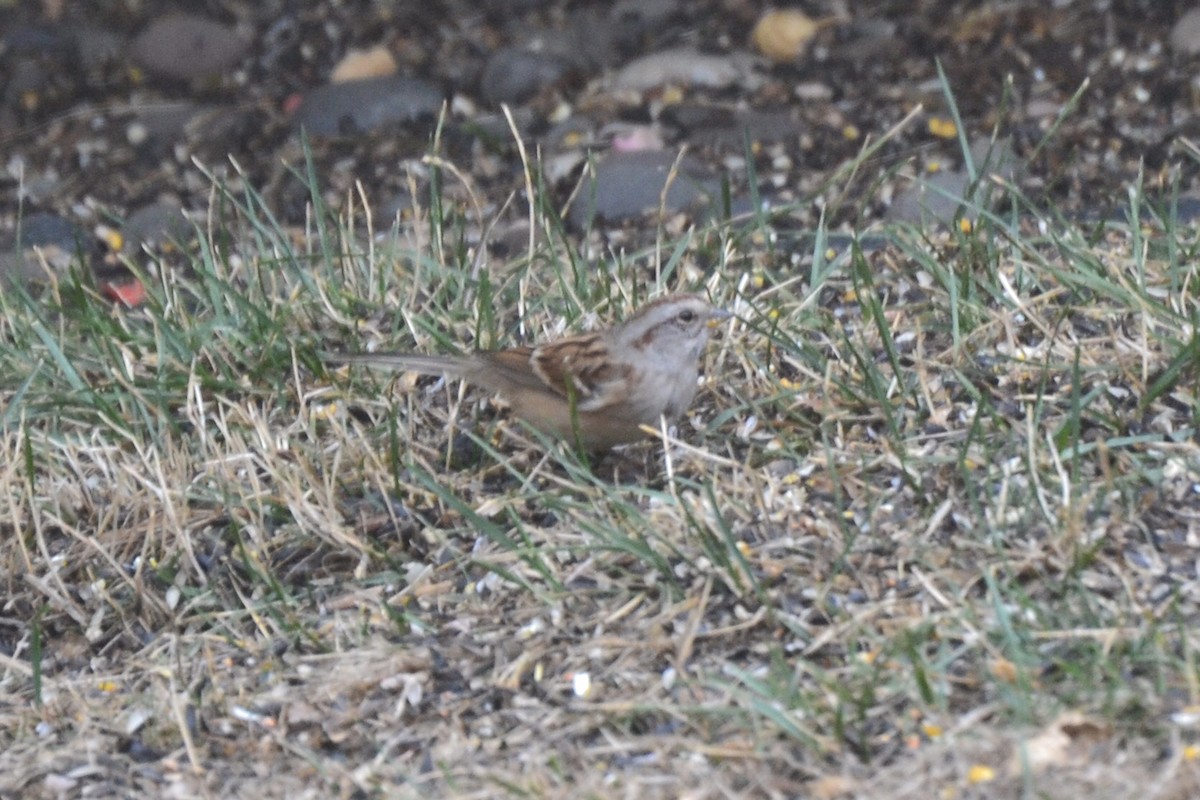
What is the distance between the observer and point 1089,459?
4.20 meters

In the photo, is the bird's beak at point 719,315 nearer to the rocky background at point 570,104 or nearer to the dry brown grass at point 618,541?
the dry brown grass at point 618,541

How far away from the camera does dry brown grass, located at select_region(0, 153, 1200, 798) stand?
3.50 m

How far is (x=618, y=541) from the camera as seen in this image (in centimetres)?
402

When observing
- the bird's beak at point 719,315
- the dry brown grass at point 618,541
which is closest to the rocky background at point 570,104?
the dry brown grass at point 618,541

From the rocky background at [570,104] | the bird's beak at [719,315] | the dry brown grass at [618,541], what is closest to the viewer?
the dry brown grass at [618,541]

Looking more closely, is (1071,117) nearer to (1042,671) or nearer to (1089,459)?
(1089,459)

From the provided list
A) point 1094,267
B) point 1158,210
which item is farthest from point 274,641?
point 1158,210

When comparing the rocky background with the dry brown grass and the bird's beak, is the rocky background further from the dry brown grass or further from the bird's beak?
the bird's beak

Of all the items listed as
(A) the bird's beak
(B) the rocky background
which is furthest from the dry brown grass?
(B) the rocky background

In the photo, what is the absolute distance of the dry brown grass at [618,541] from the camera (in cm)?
350

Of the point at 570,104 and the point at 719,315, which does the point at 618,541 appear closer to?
the point at 719,315

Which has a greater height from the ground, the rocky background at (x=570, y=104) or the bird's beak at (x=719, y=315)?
the bird's beak at (x=719, y=315)

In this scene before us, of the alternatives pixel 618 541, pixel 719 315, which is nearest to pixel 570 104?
pixel 719 315

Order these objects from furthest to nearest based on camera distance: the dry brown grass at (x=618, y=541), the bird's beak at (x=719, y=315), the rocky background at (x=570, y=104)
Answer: the rocky background at (x=570, y=104), the bird's beak at (x=719, y=315), the dry brown grass at (x=618, y=541)
